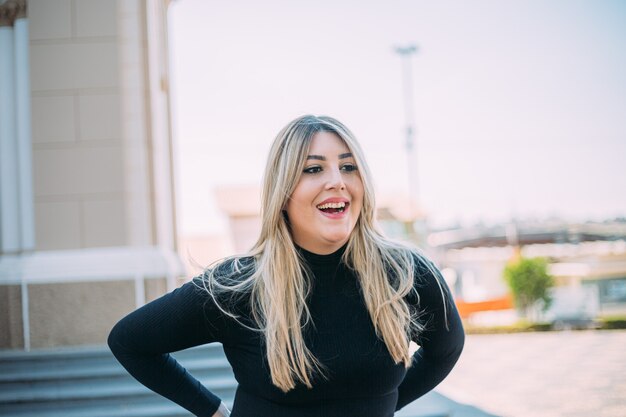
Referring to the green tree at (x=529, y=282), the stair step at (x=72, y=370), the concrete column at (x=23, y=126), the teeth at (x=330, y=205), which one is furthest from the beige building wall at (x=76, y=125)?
the green tree at (x=529, y=282)

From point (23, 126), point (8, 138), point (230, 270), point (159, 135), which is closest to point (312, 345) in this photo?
point (230, 270)

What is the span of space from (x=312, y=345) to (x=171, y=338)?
422mm

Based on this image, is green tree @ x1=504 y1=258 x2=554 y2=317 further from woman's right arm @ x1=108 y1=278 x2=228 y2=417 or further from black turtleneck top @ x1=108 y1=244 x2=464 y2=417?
woman's right arm @ x1=108 y1=278 x2=228 y2=417

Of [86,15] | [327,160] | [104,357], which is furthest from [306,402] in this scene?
[86,15]

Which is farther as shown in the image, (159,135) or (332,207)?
(159,135)

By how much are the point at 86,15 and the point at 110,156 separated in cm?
122

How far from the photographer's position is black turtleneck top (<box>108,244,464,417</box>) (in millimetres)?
1650

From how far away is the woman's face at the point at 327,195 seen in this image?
1.75 metres

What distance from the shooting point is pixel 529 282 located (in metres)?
17.6

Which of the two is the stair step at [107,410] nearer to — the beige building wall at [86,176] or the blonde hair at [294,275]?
the beige building wall at [86,176]

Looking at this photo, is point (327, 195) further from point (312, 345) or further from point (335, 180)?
point (312, 345)

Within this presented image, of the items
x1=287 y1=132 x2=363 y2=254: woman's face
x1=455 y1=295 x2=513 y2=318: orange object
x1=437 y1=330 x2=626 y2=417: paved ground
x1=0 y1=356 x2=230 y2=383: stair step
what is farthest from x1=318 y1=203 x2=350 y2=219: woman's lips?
x1=455 y1=295 x2=513 y2=318: orange object

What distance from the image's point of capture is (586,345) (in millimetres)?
11641

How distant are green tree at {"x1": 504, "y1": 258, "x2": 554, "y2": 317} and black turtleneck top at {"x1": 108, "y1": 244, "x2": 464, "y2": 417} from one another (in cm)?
1663
